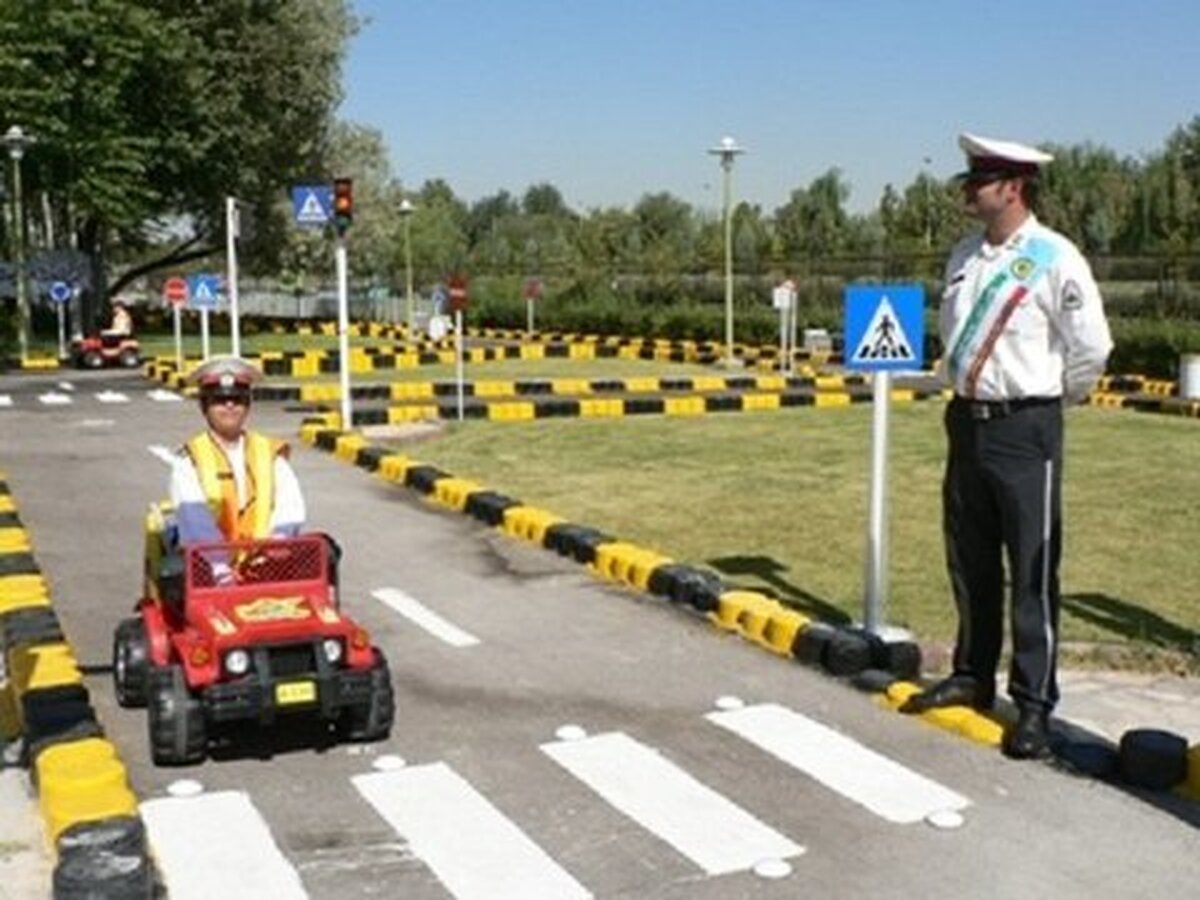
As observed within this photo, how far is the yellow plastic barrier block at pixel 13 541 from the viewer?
928cm

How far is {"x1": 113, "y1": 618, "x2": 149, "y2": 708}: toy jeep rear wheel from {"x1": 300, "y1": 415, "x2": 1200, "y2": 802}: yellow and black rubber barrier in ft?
10.1

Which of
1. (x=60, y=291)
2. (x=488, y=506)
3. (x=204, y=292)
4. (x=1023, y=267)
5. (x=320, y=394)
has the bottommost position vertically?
(x=488, y=506)

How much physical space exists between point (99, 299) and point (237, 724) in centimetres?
3859

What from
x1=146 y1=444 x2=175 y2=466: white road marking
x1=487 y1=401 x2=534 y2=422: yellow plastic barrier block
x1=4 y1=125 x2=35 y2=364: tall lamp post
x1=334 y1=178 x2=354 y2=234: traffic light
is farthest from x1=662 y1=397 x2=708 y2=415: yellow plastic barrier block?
x1=4 y1=125 x2=35 y2=364: tall lamp post

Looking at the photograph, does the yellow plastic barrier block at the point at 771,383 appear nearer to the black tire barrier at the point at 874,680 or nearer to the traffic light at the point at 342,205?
the traffic light at the point at 342,205

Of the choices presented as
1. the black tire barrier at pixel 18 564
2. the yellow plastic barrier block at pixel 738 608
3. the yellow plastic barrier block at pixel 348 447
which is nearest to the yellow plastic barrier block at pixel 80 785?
the yellow plastic barrier block at pixel 738 608

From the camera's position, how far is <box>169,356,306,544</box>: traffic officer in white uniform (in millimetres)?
6023

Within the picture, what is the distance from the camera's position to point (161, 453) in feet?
51.0

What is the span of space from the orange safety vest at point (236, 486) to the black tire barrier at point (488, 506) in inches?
175

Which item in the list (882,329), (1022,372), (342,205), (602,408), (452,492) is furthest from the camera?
(602,408)

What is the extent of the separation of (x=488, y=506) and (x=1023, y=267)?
6.13 meters

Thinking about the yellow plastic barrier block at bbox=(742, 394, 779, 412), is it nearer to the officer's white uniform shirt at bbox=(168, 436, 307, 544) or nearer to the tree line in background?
the tree line in background

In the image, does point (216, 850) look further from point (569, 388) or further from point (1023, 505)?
point (569, 388)

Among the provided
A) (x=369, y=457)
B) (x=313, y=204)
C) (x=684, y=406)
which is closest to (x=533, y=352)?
(x=684, y=406)
